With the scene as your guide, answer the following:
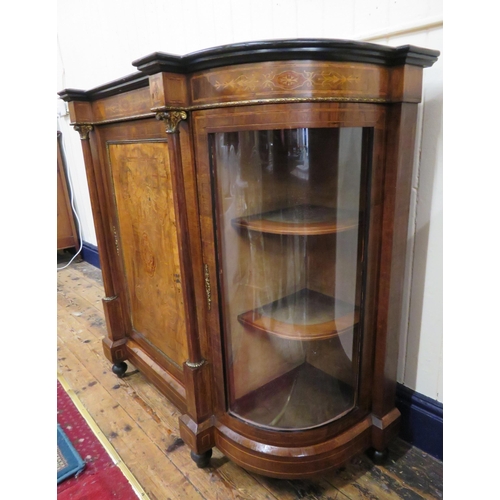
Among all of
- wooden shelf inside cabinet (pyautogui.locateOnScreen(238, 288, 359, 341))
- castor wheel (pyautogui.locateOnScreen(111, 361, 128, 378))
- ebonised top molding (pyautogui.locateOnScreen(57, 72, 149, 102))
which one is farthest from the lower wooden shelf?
ebonised top molding (pyautogui.locateOnScreen(57, 72, 149, 102))

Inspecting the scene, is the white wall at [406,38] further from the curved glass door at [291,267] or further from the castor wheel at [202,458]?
the castor wheel at [202,458]

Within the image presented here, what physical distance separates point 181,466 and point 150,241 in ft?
2.36

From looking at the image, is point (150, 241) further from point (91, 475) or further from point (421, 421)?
point (421, 421)

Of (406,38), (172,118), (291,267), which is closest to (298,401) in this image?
(291,267)

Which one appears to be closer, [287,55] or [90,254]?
[287,55]

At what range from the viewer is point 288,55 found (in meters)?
0.77

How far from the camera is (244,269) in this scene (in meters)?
1.07

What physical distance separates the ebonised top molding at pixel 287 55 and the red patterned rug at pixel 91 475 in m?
1.14

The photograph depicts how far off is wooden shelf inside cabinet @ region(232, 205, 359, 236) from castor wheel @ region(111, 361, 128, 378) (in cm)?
99

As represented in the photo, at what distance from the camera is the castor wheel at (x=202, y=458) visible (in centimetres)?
115

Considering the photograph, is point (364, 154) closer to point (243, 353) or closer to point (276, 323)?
point (276, 323)

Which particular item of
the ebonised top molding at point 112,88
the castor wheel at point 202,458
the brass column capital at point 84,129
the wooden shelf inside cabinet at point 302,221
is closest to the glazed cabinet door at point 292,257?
the wooden shelf inside cabinet at point 302,221

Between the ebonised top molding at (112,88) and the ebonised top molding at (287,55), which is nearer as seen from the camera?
the ebonised top molding at (287,55)

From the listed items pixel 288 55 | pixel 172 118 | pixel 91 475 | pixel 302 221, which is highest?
pixel 288 55
